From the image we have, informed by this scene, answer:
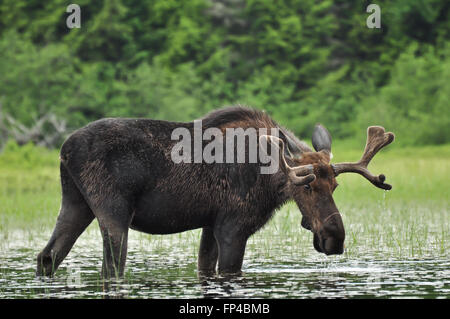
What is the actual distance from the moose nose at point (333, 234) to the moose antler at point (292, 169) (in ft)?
1.63

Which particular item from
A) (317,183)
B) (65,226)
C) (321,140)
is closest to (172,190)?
(65,226)

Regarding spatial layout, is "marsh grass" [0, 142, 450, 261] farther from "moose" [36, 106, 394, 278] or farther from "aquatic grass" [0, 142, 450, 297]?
"moose" [36, 106, 394, 278]

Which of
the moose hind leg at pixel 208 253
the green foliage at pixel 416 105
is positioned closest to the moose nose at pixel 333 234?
the moose hind leg at pixel 208 253

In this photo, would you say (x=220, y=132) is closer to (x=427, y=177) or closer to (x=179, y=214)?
(x=179, y=214)

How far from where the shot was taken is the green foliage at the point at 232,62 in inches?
1361

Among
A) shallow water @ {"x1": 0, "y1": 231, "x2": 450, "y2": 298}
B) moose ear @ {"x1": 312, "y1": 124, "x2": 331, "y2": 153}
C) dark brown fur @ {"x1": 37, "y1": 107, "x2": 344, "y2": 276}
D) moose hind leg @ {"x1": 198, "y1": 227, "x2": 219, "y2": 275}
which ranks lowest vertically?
shallow water @ {"x1": 0, "y1": 231, "x2": 450, "y2": 298}

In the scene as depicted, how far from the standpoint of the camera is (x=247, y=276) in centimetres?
951

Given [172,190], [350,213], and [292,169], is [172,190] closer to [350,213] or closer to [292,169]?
[292,169]

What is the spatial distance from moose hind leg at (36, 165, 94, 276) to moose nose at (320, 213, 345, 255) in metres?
2.51

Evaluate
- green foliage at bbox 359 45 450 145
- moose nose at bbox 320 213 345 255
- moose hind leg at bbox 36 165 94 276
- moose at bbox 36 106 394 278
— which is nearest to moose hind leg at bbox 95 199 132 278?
moose at bbox 36 106 394 278

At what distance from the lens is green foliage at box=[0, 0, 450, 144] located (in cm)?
3456

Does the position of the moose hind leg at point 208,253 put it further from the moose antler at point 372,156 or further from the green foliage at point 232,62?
the green foliage at point 232,62

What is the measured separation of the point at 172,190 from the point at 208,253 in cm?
96

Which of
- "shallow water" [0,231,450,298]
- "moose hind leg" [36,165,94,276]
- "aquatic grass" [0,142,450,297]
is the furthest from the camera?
"aquatic grass" [0,142,450,297]
